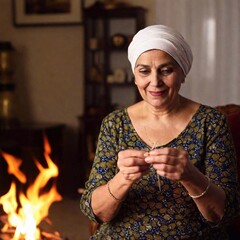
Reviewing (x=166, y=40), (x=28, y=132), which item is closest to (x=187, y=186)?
(x=166, y=40)

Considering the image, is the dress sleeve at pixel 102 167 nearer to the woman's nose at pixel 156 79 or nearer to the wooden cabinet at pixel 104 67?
the woman's nose at pixel 156 79

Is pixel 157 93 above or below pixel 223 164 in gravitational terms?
above

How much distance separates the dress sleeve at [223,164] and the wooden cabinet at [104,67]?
2.73m

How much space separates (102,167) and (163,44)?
18.1 inches

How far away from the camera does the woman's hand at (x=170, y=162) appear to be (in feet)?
4.66

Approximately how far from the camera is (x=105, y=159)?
5.73 feet

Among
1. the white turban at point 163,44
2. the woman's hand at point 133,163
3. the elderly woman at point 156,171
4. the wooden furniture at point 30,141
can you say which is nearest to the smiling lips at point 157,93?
the elderly woman at point 156,171

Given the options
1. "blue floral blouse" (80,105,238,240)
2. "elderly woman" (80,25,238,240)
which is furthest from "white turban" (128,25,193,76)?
"blue floral blouse" (80,105,238,240)

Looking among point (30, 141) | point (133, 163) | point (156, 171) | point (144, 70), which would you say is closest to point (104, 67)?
point (30, 141)

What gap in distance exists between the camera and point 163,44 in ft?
5.44

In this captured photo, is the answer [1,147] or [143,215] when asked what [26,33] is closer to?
[1,147]

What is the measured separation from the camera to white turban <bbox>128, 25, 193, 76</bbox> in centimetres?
166

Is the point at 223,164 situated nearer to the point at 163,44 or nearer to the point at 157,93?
the point at 157,93

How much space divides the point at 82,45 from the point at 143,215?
3.28 metres
